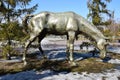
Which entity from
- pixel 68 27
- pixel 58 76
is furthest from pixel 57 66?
pixel 68 27

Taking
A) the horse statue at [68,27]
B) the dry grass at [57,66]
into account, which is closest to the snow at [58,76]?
the dry grass at [57,66]

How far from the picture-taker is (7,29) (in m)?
18.2

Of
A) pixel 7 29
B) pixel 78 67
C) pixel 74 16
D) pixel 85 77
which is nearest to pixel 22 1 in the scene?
pixel 7 29

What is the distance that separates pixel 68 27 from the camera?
15367 mm

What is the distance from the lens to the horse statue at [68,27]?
1538cm

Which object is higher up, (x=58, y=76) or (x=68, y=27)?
(x=68, y=27)

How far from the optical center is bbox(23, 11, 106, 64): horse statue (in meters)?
15.4

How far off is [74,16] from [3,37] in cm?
555

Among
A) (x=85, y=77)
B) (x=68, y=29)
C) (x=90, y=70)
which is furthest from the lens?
(x=68, y=29)

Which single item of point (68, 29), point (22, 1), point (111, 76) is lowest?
point (111, 76)

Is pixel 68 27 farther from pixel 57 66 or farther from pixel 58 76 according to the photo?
pixel 58 76

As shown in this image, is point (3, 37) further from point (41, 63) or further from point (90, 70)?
point (90, 70)

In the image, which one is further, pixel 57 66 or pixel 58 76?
pixel 57 66

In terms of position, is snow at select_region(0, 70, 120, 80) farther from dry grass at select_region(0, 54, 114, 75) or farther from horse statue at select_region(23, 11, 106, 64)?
horse statue at select_region(23, 11, 106, 64)
